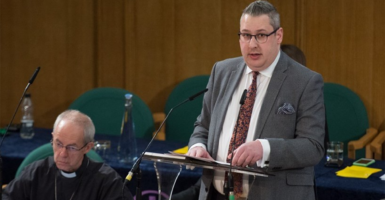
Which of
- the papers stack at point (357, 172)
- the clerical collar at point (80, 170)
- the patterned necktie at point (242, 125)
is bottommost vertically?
the papers stack at point (357, 172)

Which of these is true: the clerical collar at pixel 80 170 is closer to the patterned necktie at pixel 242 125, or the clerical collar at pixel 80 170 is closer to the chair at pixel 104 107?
the patterned necktie at pixel 242 125

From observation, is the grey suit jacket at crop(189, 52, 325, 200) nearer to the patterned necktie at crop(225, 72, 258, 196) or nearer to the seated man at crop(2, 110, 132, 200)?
the patterned necktie at crop(225, 72, 258, 196)

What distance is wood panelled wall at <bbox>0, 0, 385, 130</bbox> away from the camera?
5793 mm

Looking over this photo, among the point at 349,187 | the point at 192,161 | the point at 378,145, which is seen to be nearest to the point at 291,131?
the point at 192,161

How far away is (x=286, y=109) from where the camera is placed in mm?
2979

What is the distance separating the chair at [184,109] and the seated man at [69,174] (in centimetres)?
230

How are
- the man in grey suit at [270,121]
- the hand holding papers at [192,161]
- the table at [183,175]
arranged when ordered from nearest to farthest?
the hand holding papers at [192,161], the man in grey suit at [270,121], the table at [183,175]

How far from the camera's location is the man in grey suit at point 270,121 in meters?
2.92

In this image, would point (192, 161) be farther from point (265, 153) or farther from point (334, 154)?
point (334, 154)

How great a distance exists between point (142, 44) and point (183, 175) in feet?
8.37

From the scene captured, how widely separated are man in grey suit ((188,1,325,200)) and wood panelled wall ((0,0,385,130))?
280 centimetres

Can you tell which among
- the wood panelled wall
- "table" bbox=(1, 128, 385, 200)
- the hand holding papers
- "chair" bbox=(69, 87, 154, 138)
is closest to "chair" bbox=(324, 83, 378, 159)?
the wood panelled wall

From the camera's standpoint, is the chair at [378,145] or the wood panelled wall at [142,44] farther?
the wood panelled wall at [142,44]

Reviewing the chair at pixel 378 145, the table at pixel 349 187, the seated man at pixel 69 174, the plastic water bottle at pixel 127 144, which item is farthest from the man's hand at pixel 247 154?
the chair at pixel 378 145
